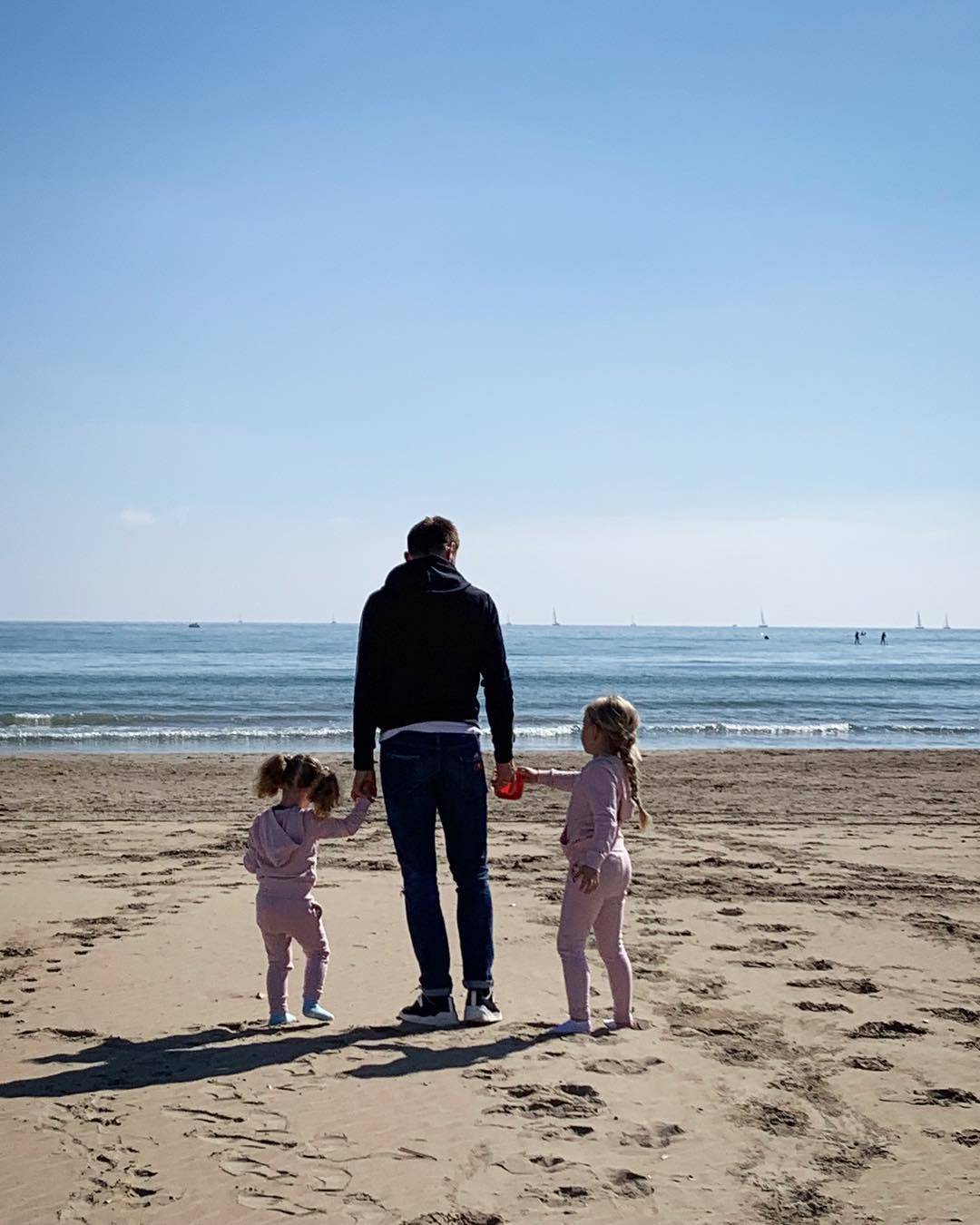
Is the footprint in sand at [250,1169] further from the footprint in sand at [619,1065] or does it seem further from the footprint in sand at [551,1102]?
the footprint in sand at [619,1065]

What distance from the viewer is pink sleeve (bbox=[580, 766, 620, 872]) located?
14.6ft

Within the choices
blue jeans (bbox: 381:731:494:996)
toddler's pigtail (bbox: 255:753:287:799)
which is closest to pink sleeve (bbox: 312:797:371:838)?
blue jeans (bbox: 381:731:494:996)

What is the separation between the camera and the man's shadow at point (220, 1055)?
386 cm

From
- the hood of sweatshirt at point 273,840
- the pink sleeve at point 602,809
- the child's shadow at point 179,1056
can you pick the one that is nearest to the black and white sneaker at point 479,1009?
the child's shadow at point 179,1056

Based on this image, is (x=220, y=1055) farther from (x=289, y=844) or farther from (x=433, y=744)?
(x=433, y=744)

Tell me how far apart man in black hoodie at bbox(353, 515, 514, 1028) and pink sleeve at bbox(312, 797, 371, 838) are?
0.18 ft

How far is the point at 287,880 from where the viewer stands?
15.4 feet

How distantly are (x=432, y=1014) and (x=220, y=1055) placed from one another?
0.87 metres

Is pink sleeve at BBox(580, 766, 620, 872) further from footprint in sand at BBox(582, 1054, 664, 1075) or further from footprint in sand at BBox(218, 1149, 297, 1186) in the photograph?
footprint in sand at BBox(218, 1149, 297, 1186)

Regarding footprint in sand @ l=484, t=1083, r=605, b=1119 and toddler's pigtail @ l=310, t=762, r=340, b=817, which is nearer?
footprint in sand @ l=484, t=1083, r=605, b=1119

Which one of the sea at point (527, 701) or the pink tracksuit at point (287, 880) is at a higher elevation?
the pink tracksuit at point (287, 880)

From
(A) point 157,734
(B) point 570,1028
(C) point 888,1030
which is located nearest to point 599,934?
(B) point 570,1028

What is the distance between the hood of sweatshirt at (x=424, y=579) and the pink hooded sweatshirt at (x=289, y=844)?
2.93ft

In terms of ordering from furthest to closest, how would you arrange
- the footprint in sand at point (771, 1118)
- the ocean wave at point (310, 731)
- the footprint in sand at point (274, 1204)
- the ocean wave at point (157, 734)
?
the ocean wave at point (310, 731), the ocean wave at point (157, 734), the footprint in sand at point (771, 1118), the footprint in sand at point (274, 1204)
